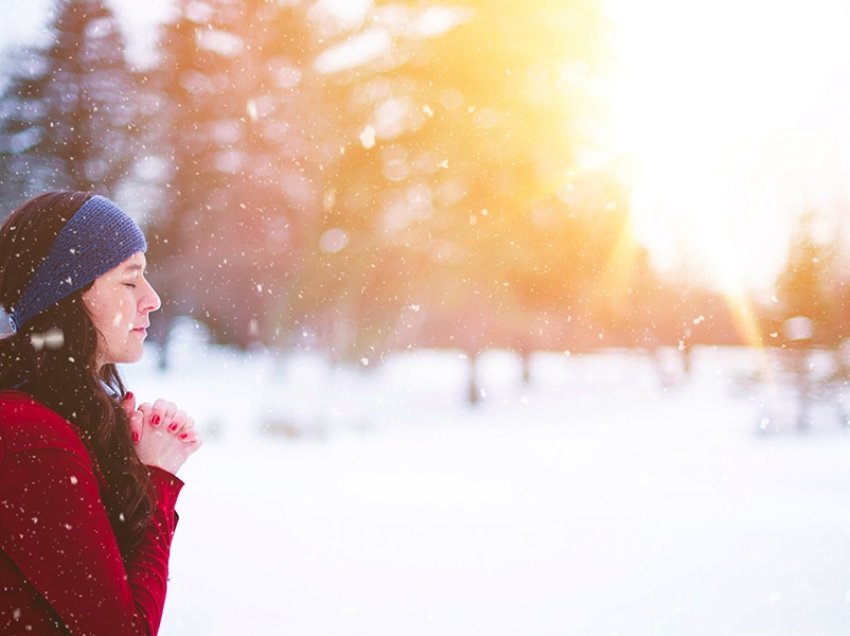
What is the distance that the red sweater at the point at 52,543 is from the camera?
36.6 inches

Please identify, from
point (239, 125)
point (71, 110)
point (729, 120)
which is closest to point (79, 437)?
point (71, 110)

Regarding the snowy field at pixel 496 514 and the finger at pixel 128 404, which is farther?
the snowy field at pixel 496 514

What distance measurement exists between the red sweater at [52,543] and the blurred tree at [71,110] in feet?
27.5

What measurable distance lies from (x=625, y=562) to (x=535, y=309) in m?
7.37

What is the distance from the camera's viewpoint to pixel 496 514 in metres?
6.18

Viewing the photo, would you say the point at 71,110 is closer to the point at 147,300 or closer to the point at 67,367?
the point at 147,300

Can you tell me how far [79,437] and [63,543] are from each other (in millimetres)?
171

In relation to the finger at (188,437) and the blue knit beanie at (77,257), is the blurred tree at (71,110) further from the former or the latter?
the finger at (188,437)

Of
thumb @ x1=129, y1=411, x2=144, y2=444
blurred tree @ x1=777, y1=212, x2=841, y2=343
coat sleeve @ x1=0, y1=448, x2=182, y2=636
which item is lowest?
coat sleeve @ x1=0, y1=448, x2=182, y2=636

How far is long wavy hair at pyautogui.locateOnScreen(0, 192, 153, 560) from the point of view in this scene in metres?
1.11

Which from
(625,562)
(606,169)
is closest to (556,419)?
(606,169)

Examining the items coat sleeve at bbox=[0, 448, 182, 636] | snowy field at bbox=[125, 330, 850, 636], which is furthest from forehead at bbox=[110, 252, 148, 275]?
snowy field at bbox=[125, 330, 850, 636]

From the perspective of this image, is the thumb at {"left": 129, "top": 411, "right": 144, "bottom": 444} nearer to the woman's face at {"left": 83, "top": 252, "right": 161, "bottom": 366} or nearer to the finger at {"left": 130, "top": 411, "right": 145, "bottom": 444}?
the finger at {"left": 130, "top": 411, "right": 145, "bottom": 444}

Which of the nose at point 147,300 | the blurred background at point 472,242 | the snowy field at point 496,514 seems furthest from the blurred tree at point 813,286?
the nose at point 147,300
